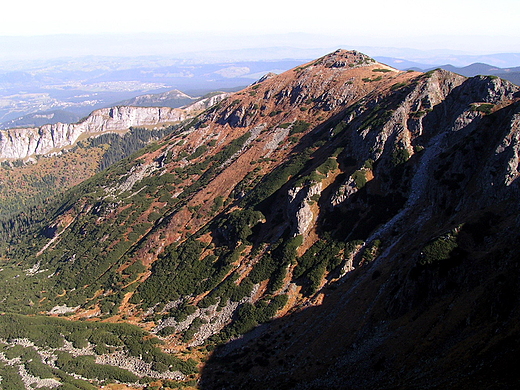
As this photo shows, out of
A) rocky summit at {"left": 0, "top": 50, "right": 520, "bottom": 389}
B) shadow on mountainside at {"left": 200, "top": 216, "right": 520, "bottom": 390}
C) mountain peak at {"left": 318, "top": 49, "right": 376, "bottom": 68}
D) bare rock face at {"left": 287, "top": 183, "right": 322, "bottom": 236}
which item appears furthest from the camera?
mountain peak at {"left": 318, "top": 49, "right": 376, "bottom": 68}

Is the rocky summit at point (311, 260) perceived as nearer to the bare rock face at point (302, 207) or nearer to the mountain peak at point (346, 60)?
the bare rock face at point (302, 207)

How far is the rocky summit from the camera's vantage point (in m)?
44.1

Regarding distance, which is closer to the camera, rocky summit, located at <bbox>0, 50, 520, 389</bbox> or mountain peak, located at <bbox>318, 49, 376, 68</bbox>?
rocky summit, located at <bbox>0, 50, 520, 389</bbox>

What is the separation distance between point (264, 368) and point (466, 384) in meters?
34.7

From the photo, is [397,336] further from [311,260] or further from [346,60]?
[346,60]

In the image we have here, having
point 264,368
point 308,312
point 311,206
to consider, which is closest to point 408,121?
point 311,206

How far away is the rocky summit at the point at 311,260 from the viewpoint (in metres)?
44.1

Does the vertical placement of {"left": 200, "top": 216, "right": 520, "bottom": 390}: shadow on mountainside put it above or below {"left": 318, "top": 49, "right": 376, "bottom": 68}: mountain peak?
below

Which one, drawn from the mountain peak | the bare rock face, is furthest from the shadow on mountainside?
the mountain peak

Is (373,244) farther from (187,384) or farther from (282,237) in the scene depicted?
(187,384)

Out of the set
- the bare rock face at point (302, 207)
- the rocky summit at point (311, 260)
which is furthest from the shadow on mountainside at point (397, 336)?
the bare rock face at point (302, 207)

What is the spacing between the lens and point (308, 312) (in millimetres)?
64125

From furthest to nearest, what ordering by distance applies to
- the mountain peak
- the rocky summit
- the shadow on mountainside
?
the mountain peak
the rocky summit
the shadow on mountainside

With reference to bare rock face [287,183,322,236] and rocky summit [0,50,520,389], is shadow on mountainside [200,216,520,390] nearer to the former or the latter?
rocky summit [0,50,520,389]
